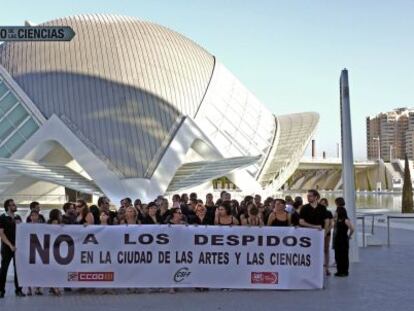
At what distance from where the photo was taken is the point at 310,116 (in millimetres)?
49875

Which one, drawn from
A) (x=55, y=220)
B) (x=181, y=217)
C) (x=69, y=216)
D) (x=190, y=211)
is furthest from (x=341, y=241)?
(x=55, y=220)

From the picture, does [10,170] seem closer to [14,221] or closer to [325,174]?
[14,221]

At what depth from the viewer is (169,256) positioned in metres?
10.4

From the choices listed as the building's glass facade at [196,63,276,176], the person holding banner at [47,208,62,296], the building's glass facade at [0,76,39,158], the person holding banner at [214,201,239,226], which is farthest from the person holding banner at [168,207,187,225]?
the building's glass facade at [196,63,276,176]

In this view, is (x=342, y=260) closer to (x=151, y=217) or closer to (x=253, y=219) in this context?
(x=253, y=219)

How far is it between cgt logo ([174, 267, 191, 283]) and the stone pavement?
23 centimetres

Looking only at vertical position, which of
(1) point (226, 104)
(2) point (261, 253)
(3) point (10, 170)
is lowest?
(2) point (261, 253)

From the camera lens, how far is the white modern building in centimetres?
3347

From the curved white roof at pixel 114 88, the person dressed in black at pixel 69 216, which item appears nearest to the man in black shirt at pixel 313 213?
the person dressed in black at pixel 69 216

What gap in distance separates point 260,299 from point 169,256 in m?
1.66

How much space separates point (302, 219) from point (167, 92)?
2608cm

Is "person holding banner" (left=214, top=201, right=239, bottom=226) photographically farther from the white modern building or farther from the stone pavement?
the white modern building

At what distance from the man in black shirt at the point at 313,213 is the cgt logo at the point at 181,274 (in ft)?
7.64

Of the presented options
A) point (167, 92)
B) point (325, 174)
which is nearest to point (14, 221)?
point (167, 92)
